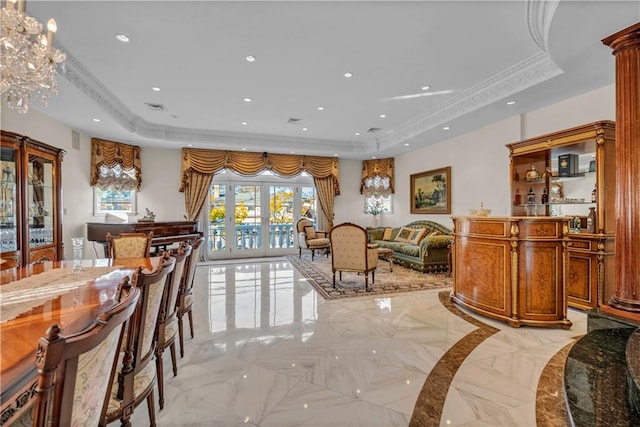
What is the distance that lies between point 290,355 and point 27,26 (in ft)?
10.0

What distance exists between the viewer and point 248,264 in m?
6.96

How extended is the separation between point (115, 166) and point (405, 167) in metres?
6.72

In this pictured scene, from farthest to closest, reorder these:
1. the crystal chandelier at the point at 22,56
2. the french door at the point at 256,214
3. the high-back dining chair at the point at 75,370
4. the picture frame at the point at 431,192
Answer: the french door at the point at 256,214
the picture frame at the point at 431,192
the crystal chandelier at the point at 22,56
the high-back dining chair at the point at 75,370

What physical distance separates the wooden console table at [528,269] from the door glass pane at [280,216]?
5.73 m

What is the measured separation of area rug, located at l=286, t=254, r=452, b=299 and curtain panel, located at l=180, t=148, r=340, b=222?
2552 mm

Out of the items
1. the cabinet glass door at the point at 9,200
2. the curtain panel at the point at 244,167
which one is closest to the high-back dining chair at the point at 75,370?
the cabinet glass door at the point at 9,200

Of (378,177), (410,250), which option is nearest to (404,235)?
(410,250)

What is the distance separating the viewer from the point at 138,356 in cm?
146

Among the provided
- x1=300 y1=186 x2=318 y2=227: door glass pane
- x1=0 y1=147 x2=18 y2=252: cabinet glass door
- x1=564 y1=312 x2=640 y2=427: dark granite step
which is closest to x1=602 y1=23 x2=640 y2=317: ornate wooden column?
x1=564 y1=312 x2=640 y2=427: dark granite step

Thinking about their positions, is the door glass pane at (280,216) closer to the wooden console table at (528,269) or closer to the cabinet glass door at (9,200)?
the cabinet glass door at (9,200)

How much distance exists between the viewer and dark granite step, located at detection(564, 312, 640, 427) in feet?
4.72

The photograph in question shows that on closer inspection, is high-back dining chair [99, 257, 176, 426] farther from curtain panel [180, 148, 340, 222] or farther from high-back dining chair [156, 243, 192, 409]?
curtain panel [180, 148, 340, 222]

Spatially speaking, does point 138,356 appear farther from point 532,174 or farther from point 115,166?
point 115,166

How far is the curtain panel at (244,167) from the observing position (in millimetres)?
7137
